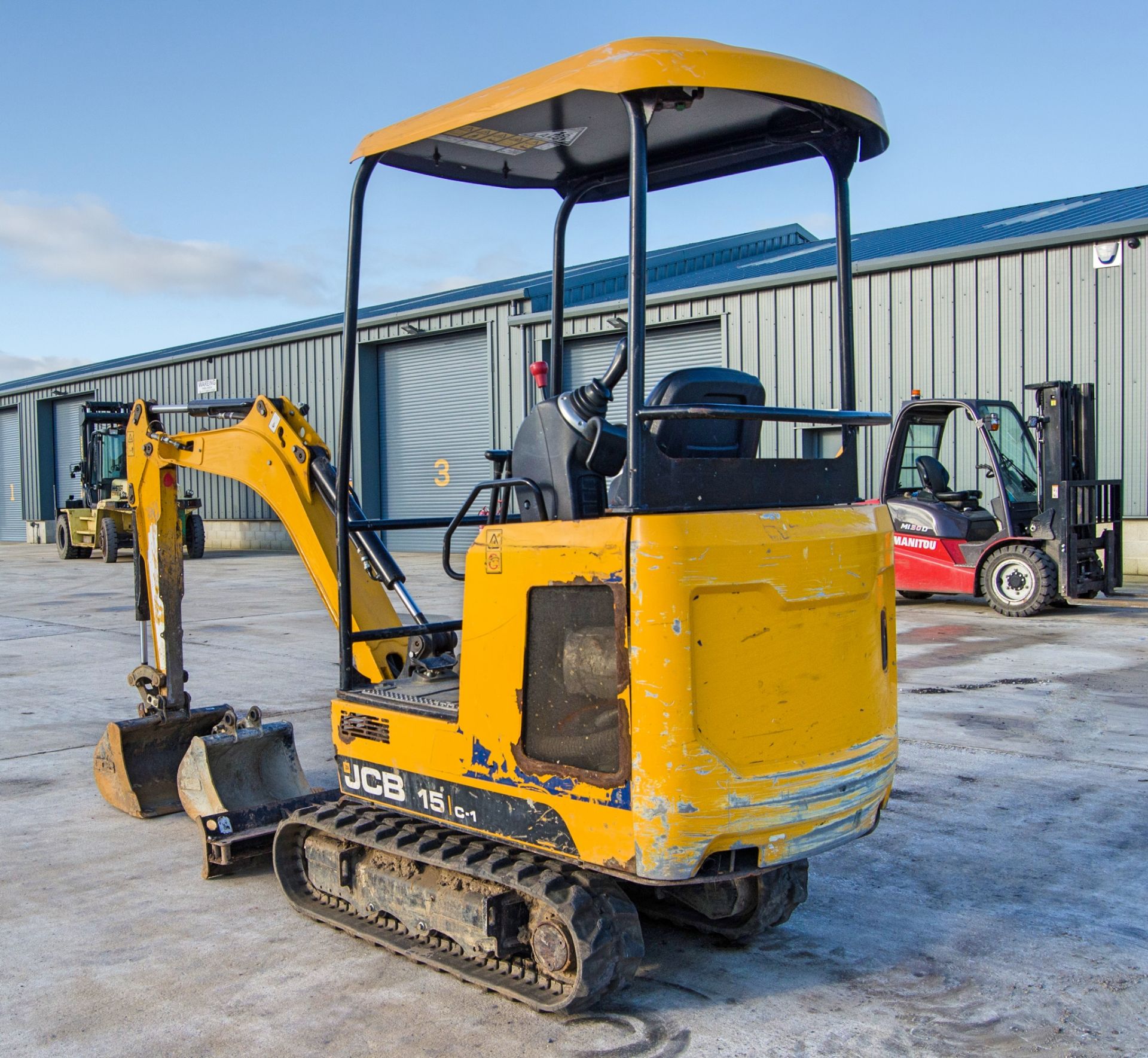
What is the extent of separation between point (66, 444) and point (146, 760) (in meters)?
34.1

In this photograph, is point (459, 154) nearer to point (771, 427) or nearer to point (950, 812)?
point (950, 812)

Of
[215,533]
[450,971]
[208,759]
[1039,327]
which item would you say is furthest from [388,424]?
[450,971]

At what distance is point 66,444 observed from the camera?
36312 millimetres

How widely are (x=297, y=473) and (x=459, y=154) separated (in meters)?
1.52

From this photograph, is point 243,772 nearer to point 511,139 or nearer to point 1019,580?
point 511,139

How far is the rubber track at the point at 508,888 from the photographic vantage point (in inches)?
128

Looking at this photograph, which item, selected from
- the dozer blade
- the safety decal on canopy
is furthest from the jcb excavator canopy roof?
the dozer blade

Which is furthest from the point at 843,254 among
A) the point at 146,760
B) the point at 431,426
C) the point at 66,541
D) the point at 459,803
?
the point at 66,541

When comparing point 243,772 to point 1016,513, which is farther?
point 1016,513

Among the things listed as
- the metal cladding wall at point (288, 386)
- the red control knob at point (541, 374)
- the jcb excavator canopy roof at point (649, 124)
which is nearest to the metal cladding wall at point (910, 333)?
the metal cladding wall at point (288, 386)

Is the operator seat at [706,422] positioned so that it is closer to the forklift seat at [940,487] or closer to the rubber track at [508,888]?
the rubber track at [508,888]

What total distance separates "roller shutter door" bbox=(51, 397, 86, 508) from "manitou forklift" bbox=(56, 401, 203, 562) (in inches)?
362

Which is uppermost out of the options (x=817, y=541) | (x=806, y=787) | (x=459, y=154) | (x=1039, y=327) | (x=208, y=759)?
(x=1039, y=327)

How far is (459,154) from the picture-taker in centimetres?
448
